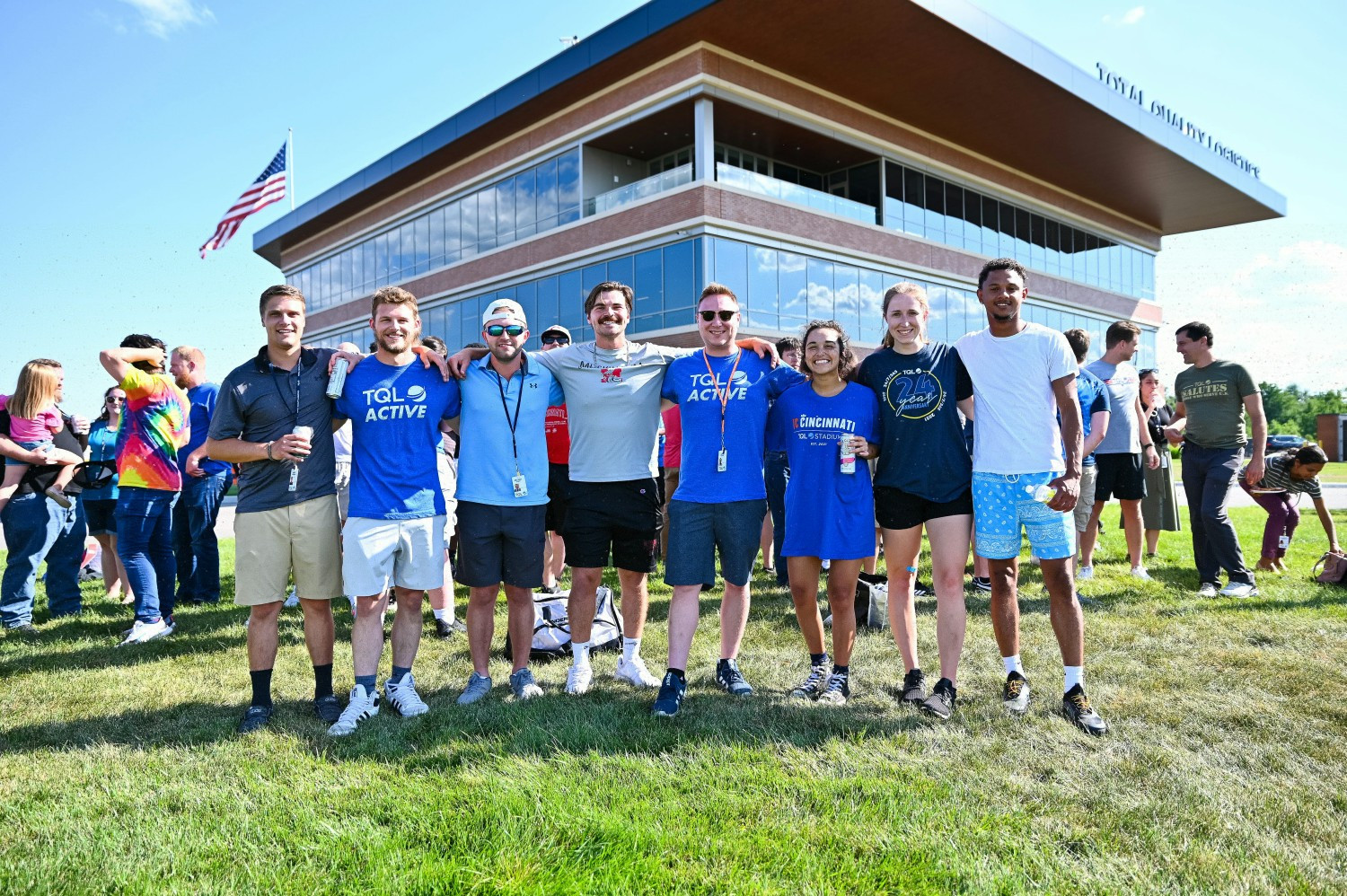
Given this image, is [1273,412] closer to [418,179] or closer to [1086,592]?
[418,179]

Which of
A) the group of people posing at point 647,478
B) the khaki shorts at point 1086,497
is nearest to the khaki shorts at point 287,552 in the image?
the group of people posing at point 647,478

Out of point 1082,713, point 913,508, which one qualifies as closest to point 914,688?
point 1082,713

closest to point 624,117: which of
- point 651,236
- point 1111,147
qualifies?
point 651,236

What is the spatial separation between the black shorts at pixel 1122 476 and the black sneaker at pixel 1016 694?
4103mm

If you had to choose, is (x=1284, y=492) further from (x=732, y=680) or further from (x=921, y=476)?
(x=732, y=680)

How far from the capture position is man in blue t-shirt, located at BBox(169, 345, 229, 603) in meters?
7.00

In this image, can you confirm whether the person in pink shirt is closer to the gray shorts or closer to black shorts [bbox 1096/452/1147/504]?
the gray shorts

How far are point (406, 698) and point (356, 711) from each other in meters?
0.26

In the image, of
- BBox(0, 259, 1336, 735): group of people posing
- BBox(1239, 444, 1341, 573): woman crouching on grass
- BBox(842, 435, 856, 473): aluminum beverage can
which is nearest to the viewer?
BBox(0, 259, 1336, 735): group of people posing

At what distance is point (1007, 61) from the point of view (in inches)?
819

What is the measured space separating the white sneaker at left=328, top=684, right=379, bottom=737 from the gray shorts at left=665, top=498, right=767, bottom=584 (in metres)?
1.65

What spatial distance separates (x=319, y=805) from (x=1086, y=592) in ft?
20.7

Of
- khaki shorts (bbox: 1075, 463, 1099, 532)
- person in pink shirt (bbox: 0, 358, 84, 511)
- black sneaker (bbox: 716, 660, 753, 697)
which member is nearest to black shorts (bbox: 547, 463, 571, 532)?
black sneaker (bbox: 716, 660, 753, 697)

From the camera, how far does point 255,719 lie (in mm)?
3910
